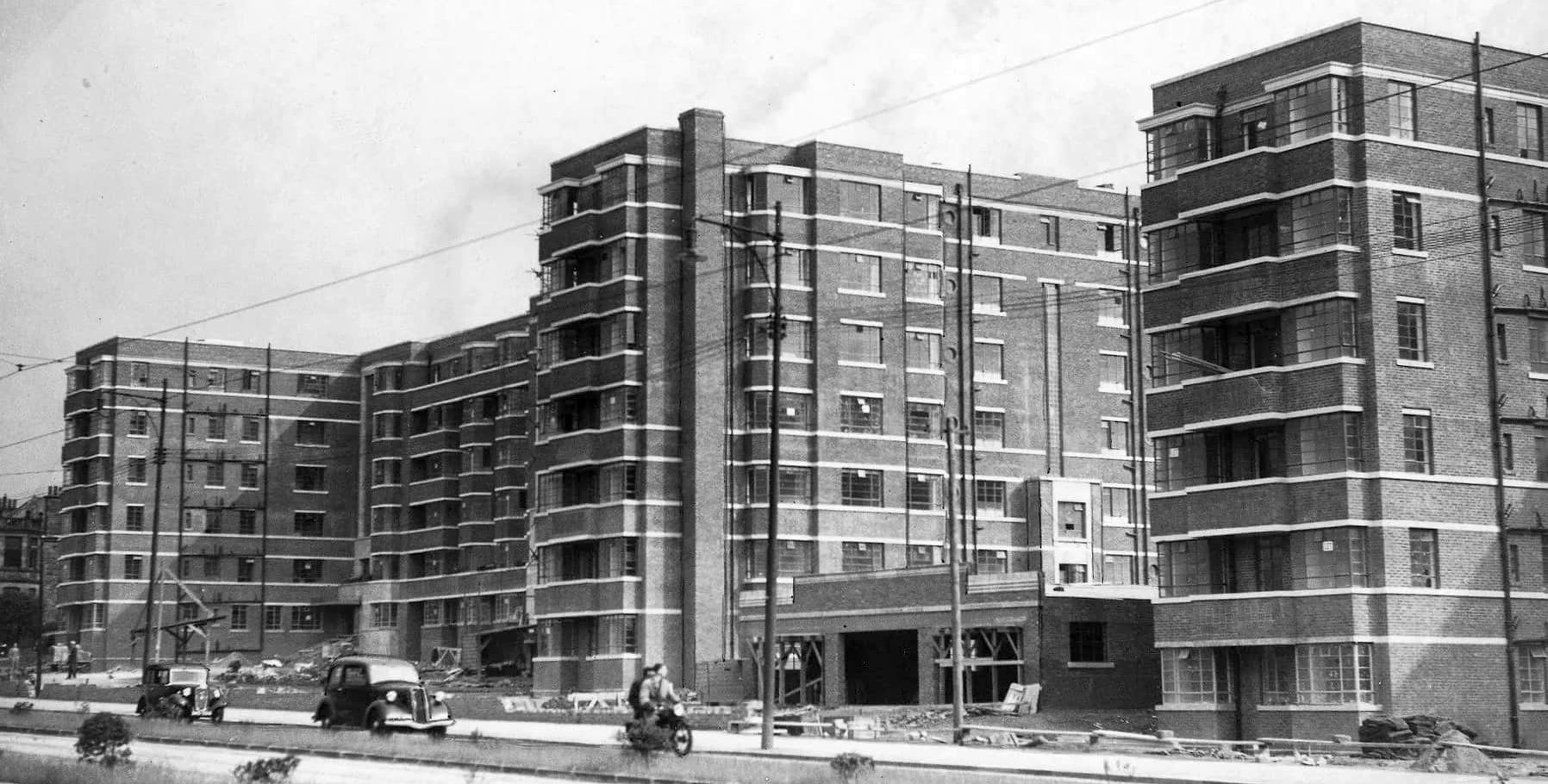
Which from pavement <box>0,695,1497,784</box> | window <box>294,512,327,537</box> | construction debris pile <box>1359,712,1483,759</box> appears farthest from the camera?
window <box>294,512,327,537</box>

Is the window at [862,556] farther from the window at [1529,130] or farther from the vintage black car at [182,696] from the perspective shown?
the window at [1529,130]

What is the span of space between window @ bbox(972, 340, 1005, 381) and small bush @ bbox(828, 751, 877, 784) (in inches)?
2697

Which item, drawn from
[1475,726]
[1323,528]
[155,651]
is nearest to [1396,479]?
[1323,528]

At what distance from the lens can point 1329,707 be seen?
2327 inches

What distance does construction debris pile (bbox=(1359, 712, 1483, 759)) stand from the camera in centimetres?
5378

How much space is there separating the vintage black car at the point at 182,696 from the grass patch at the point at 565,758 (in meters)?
8.13

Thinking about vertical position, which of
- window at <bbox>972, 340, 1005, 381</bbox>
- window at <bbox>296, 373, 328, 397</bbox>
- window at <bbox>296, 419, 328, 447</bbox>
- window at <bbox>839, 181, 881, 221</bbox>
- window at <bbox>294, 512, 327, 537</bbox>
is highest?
window at <bbox>839, 181, 881, 221</bbox>

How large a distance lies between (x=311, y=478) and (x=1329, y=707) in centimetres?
10894

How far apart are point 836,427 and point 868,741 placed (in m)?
45.8

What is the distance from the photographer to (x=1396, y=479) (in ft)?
197

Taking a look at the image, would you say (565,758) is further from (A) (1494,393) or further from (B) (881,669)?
(B) (881,669)

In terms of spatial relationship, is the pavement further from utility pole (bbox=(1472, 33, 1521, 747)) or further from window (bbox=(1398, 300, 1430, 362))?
window (bbox=(1398, 300, 1430, 362))

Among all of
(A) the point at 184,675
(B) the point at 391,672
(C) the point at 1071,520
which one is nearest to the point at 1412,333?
(B) the point at 391,672

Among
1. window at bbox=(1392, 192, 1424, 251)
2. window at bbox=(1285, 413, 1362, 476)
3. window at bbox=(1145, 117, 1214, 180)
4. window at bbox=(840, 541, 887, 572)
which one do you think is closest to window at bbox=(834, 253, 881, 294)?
window at bbox=(840, 541, 887, 572)
